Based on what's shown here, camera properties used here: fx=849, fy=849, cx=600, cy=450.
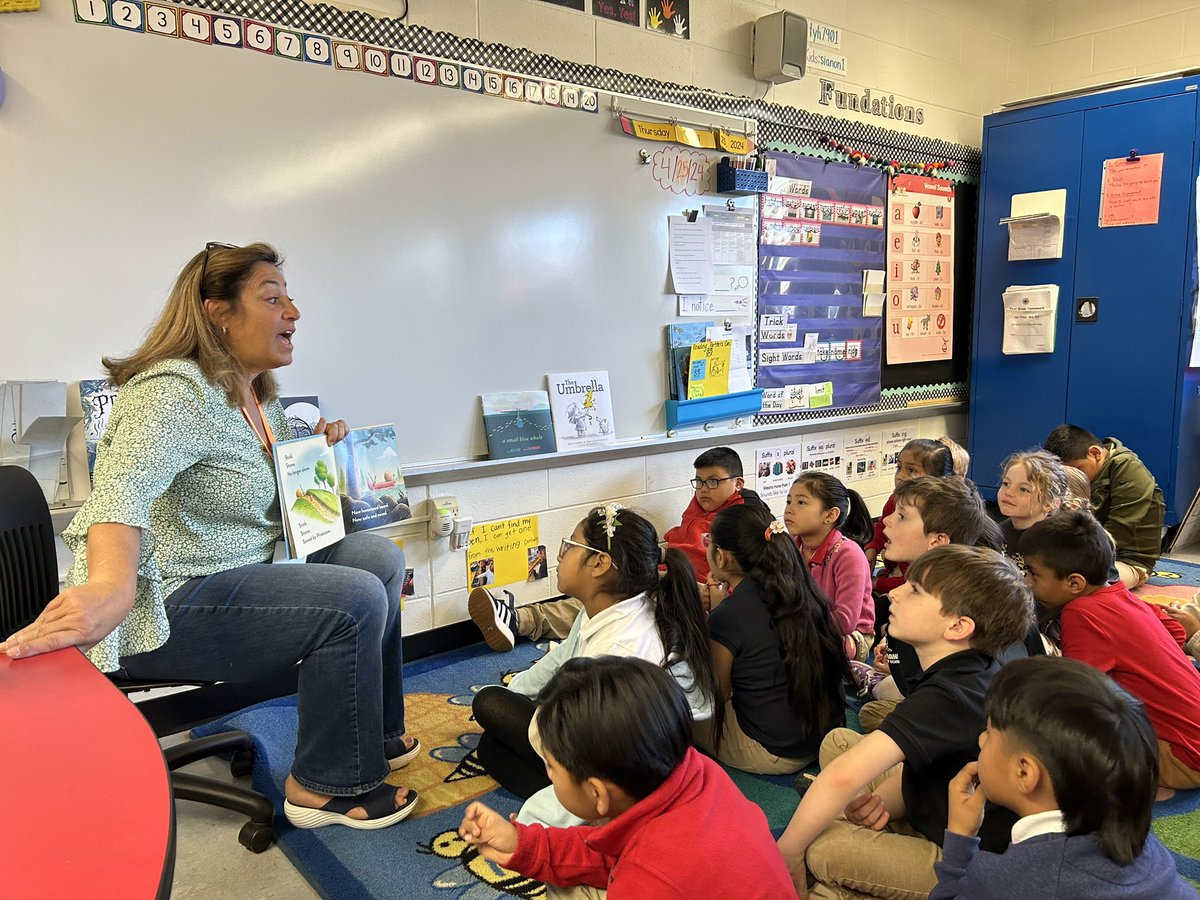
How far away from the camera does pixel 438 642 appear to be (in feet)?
9.53

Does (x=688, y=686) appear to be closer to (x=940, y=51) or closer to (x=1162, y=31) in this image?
(x=940, y=51)

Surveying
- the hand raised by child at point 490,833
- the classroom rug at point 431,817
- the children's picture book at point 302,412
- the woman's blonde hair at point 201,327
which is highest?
the woman's blonde hair at point 201,327

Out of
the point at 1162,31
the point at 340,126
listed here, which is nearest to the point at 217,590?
the point at 340,126

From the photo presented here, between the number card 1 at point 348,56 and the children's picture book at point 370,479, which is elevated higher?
the number card 1 at point 348,56

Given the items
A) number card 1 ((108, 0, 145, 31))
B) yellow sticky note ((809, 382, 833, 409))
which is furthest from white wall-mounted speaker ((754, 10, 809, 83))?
number card 1 ((108, 0, 145, 31))

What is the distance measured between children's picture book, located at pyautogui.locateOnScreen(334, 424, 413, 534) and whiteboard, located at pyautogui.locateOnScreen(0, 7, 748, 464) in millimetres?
97

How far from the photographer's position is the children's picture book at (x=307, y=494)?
1770 millimetres

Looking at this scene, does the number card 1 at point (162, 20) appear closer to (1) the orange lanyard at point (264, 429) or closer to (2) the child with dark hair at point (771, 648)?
(1) the orange lanyard at point (264, 429)

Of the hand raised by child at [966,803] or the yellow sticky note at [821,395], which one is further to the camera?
the yellow sticky note at [821,395]

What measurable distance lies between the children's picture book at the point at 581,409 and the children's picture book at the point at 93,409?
54.8 inches

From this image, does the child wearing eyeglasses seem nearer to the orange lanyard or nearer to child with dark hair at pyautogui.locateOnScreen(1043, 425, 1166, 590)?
the orange lanyard

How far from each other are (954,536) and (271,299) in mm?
1770

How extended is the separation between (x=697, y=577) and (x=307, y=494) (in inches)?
53.1

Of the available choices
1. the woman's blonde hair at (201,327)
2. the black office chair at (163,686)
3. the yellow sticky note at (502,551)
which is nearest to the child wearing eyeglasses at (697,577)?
the yellow sticky note at (502,551)
